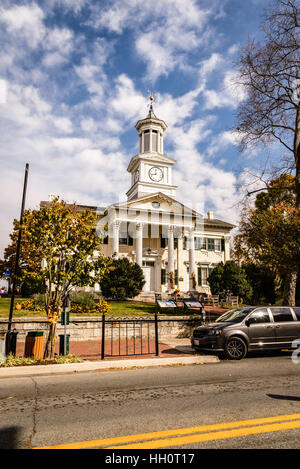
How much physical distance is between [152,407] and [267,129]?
1659 cm

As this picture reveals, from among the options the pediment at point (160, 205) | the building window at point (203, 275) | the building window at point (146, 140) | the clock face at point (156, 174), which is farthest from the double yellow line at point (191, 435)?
the building window at point (146, 140)

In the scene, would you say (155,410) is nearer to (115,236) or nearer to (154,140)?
(115,236)

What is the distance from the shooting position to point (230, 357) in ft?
30.5

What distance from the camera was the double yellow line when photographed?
11.3 ft

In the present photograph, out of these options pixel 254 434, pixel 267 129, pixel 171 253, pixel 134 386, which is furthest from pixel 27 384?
pixel 171 253

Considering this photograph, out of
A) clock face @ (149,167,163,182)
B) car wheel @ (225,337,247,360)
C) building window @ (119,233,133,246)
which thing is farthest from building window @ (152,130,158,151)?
car wheel @ (225,337,247,360)

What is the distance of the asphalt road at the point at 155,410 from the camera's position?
11.7 ft

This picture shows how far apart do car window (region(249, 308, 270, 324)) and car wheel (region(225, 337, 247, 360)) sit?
80 cm

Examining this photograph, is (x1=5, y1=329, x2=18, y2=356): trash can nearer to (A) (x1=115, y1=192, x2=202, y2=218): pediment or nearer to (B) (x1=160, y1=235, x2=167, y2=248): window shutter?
(A) (x1=115, y1=192, x2=202, y2=218): pediment

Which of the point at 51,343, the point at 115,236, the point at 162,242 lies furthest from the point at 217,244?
the point at 51,343

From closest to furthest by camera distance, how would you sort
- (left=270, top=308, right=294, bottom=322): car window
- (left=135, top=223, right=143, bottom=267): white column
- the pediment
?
(left=270, top=308, right=294, bottom=322): car window < (left=135, top=223, right=143, bottom=267): white column < the pediment

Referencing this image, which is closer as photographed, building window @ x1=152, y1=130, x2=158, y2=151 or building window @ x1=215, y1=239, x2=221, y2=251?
building window @ x1=215, y1=239, x2=221, y2=251

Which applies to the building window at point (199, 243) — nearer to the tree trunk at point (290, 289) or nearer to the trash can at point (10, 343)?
the tree trunk at point (290, 289)
